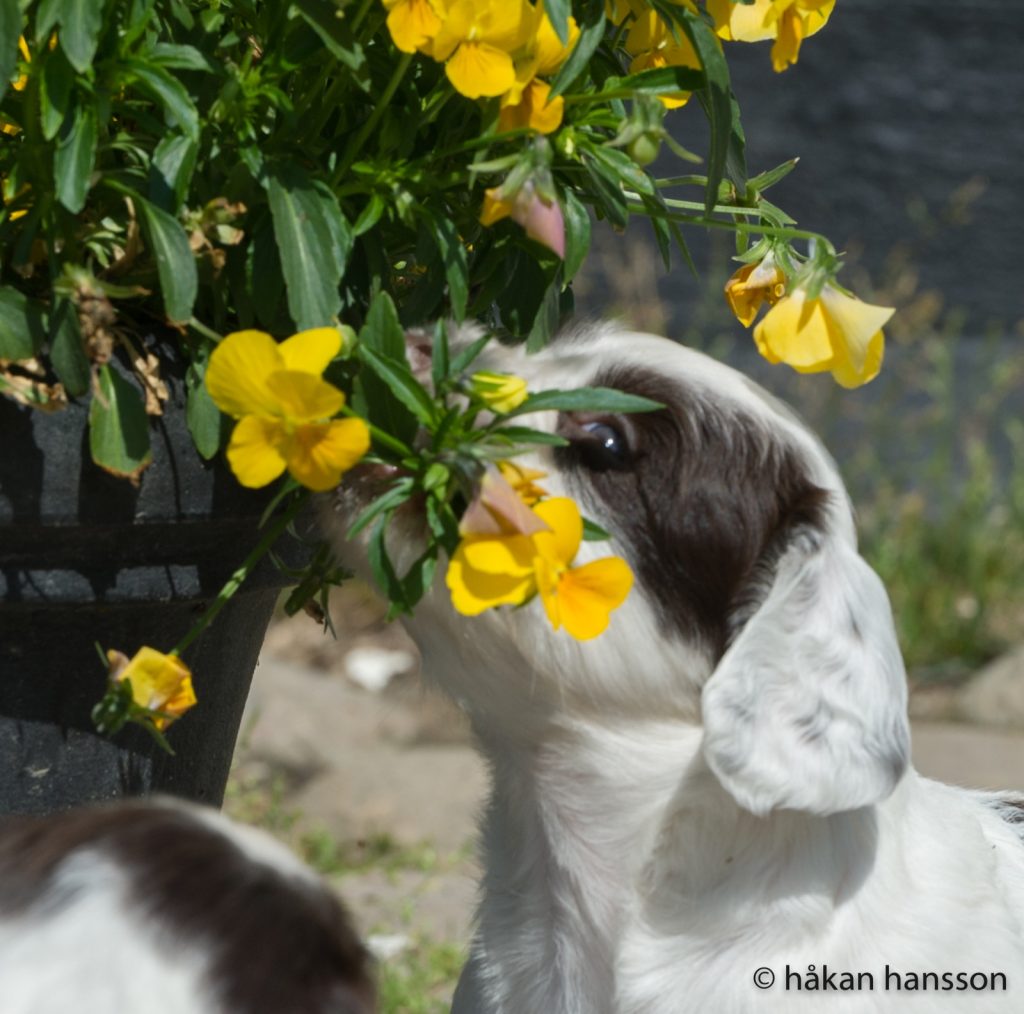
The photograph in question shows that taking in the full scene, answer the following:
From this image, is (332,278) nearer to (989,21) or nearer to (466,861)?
(466,861)

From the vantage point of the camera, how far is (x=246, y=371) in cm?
177

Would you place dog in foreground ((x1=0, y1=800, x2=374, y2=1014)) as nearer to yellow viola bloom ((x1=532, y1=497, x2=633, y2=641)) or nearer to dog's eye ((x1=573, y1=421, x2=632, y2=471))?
yellow viola bloom ((x1=532, y1=497, x2=633, y2=641))

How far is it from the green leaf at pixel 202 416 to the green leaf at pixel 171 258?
164mm

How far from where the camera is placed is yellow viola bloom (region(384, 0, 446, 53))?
175cm

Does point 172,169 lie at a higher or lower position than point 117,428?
higher

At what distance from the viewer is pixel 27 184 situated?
1958 millimetres

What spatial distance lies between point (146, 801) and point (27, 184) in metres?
0.78

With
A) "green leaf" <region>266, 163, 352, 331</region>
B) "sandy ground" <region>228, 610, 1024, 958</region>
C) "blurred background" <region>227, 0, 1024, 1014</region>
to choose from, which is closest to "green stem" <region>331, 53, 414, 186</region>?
"green leaf" <region>266, 163, 352, 331</region>

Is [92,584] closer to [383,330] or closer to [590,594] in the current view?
[383,330]

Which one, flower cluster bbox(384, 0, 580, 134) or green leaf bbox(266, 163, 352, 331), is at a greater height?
flower cluster bbox(384, 0, 580, 134)

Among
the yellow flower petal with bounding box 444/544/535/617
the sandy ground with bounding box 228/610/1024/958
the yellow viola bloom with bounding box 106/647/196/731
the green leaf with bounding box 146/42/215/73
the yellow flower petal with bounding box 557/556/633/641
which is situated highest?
the green leaf with bounding box 146/42/215/73

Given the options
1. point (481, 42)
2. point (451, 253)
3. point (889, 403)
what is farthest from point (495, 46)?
point (889, 403)

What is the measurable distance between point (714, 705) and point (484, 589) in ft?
1.70

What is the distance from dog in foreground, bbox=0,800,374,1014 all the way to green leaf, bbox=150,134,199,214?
28.1 inches
